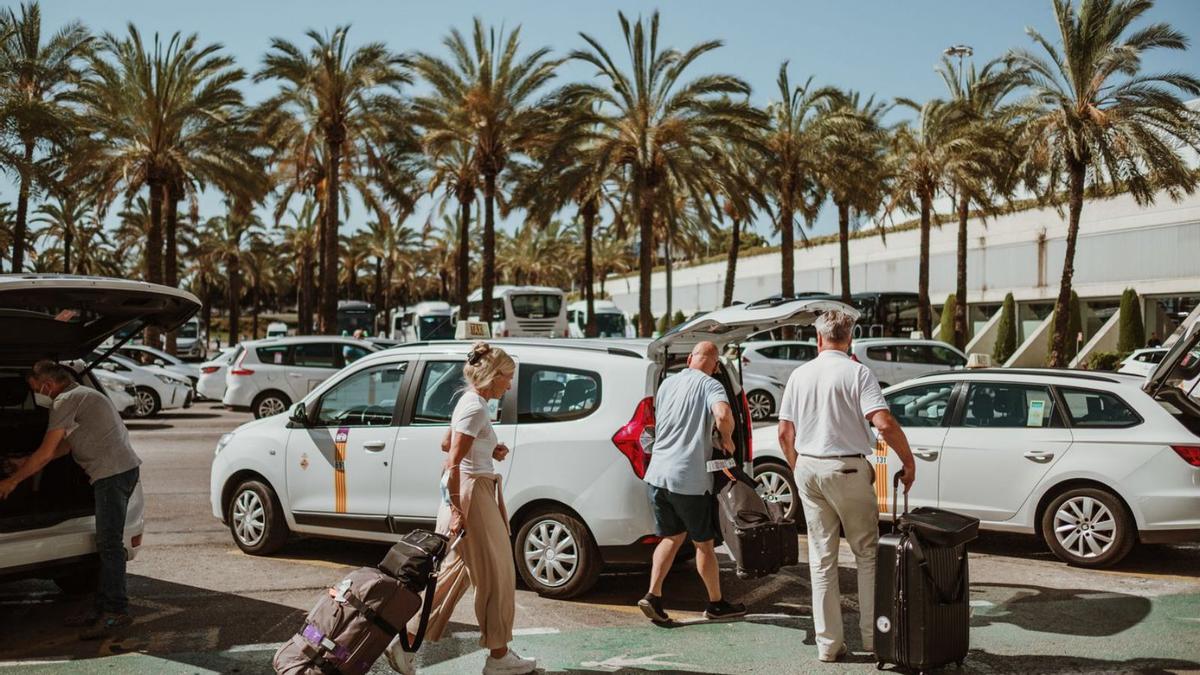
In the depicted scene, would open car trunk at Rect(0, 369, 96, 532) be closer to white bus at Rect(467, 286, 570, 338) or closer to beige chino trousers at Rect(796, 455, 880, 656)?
beige chino trousers at Rect(796, 455, 880, 656)

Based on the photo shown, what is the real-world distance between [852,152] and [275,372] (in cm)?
1769

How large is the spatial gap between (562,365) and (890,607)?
9.03 ft

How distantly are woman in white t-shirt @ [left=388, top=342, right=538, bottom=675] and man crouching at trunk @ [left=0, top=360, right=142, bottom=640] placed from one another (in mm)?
2033

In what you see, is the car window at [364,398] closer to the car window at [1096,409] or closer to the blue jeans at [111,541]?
the blue jeans at [111,541]

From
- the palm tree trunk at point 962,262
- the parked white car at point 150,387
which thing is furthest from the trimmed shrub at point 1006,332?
the parked white car at point 150,387

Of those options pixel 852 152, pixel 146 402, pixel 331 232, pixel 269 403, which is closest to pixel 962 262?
pixel 852 152

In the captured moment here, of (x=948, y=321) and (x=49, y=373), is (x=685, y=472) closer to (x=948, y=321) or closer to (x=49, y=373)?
(x=49, y=373)

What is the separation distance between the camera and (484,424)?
17.6 ft

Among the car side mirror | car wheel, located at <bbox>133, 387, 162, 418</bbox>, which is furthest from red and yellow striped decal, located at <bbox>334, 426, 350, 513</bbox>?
car wheel, located at <bbox>133, 387, 162, 418</bbox>

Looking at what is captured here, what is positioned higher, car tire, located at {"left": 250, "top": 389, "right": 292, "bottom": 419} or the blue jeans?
car tire, located at {"left": 250, "top": 389, "right": 292, "bottom": 419}

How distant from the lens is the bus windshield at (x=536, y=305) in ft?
140

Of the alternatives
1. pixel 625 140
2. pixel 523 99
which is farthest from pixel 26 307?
pixel 523 99

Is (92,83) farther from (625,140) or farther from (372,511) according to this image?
(372,511)

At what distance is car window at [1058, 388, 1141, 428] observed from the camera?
785 cm
